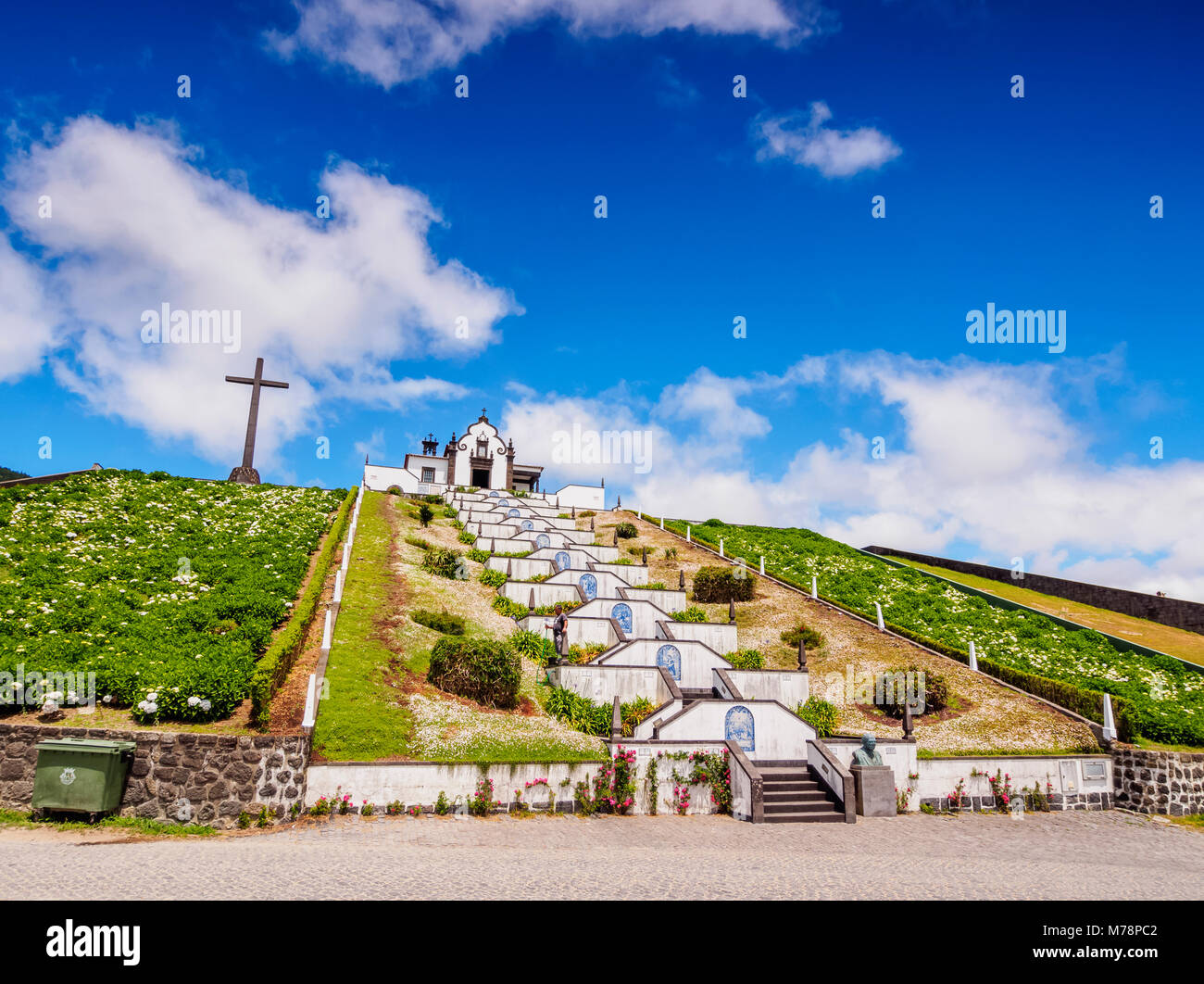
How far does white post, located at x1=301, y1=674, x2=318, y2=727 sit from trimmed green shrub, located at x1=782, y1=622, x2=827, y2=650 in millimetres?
18200

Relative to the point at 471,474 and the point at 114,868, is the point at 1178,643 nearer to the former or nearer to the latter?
the point at 114,868

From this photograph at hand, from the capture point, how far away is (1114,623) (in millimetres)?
32562

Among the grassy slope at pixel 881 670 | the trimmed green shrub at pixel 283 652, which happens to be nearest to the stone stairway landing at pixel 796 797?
the grassy slope at pixel 881 670

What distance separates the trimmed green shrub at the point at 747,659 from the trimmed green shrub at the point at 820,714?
2.90 metres

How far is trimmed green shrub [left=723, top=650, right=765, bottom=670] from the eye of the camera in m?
24.3

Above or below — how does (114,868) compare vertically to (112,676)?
below

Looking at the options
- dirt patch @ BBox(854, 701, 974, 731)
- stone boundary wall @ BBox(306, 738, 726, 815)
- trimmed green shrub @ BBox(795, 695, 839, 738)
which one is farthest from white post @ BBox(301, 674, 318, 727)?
dirt patch @ BBox(854, 701, 974, 731)

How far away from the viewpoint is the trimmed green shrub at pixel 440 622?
22.6 metres

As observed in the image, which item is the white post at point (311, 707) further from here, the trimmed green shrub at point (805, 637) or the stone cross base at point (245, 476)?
the stone cross base at point (245, 476)

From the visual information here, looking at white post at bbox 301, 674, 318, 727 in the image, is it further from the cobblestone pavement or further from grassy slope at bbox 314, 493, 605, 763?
the cobblestone pavement

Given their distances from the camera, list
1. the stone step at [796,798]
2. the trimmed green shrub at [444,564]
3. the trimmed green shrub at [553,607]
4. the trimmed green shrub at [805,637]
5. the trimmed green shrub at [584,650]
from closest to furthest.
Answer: the stone step at [796,798], the trimmed green shrub at [584,650], the trimmed green shrub at [553,607], the trimmed green shrub at [805,637], the trimmed green shrub at [444,564]

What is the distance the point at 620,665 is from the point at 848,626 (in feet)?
41.8
